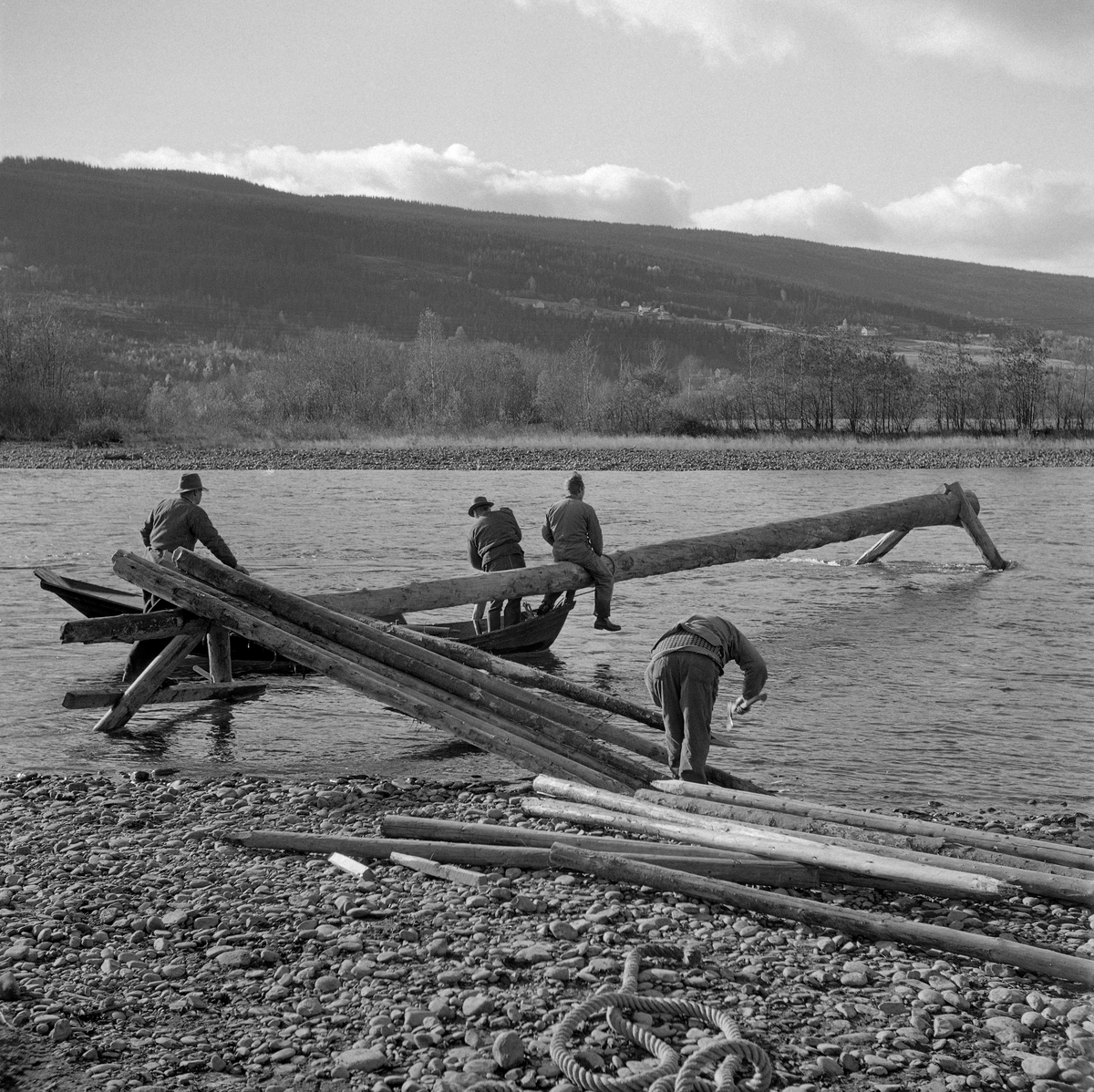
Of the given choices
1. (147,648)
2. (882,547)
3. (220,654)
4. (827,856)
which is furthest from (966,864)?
(882,547)

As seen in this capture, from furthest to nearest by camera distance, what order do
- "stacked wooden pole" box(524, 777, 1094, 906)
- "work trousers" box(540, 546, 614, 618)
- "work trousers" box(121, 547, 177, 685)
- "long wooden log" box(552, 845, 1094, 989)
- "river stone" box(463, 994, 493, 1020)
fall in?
"work trousers" box(540, 546, 614, 618)
"work trousers" box(121, 547, 177, 685)
"stacked wooden pole" box(524, 777, 1094, 906)
"long wooden log" box(552, 845, 1094, 989)
"river stone" box(463, 994, 493, 1020)

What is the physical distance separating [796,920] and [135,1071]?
9.75ft

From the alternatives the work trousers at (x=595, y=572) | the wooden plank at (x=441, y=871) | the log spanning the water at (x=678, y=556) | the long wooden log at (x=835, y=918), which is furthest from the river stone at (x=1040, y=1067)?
the work trousers at (x=595, y=572)

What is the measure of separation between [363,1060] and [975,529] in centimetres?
1902

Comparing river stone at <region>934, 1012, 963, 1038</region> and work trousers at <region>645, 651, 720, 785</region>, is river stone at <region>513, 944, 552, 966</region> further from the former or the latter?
work trousers at <region>645, 651, 720, 785</region>

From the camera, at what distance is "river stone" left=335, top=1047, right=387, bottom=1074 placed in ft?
15.2

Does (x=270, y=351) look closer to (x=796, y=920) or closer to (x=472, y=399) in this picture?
(x=472, y=399)

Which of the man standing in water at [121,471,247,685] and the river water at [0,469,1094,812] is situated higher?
the man standing in water at [121,471,247,685]

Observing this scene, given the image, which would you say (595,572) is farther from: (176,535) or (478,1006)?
(478,1006)

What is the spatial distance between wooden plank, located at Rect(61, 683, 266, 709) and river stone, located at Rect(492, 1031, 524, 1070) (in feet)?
21.8

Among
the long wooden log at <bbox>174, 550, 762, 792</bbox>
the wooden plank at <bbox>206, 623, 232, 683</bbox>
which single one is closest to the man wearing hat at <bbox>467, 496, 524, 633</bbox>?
the long wooden log at <bbox>174, 550, 762, 792</bbox>

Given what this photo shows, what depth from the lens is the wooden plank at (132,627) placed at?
10492 mm

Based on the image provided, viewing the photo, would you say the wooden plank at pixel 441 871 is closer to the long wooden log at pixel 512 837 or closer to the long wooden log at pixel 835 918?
the long wooden log at pixel 512 837

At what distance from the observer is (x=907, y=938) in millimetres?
5602
